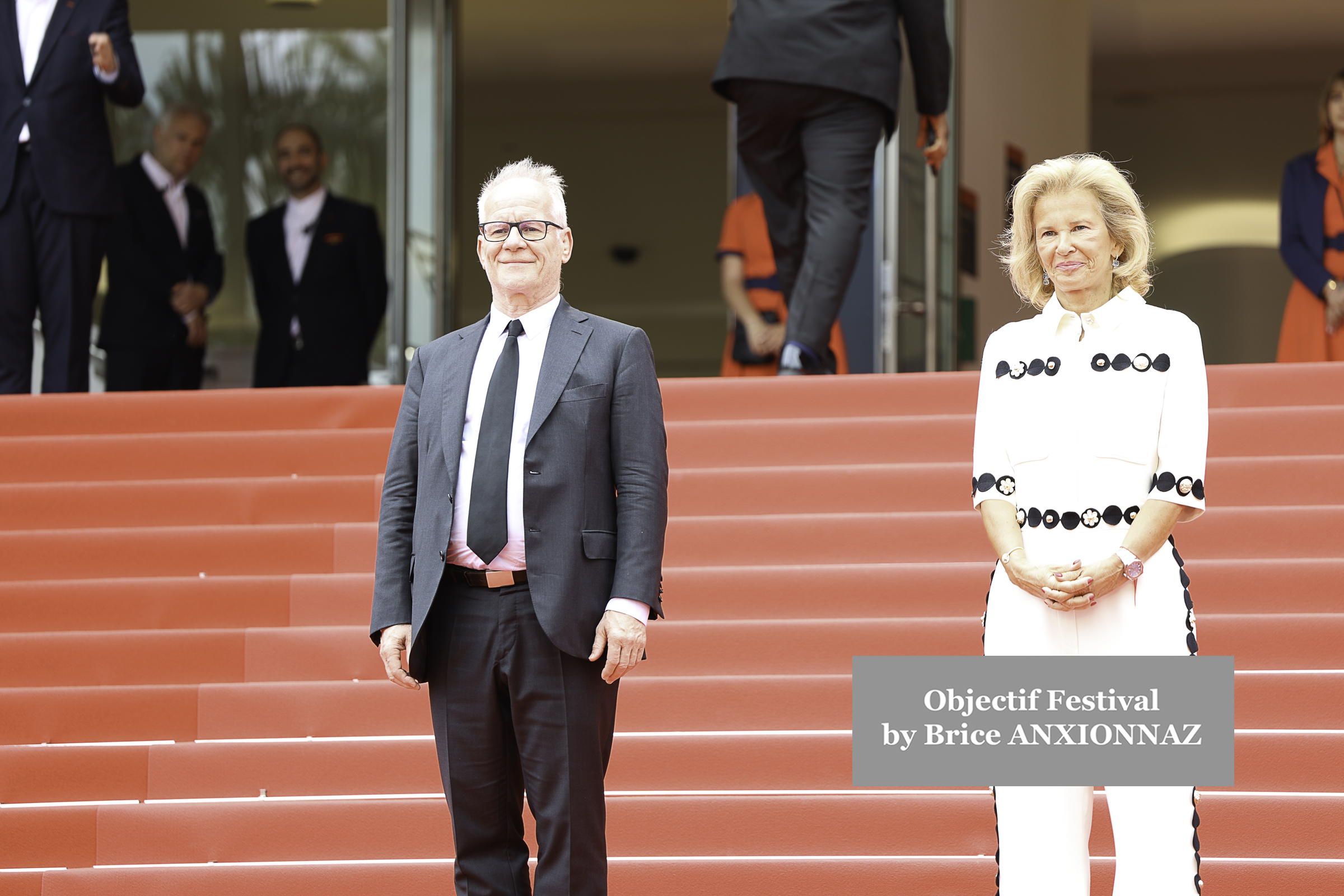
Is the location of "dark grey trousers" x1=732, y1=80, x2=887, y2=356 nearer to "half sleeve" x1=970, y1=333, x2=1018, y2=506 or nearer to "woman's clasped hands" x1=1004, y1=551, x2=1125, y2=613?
"half sleeve" x1=970, y1=333, x2=1018, y2=506

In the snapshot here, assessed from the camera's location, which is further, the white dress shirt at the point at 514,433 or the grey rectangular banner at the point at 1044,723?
the white dress shirt at the point at 514,433

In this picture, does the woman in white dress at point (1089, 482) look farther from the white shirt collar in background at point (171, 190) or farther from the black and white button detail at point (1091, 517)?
the white shirt collar in background at point (171, 190)

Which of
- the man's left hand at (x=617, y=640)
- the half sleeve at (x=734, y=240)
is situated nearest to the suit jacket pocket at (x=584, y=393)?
the man's left hand at (x=617, y=640)

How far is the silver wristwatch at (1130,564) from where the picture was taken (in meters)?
2.49

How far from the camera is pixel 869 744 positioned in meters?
2.48

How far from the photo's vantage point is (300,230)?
797 cm

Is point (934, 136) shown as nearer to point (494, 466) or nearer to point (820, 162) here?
point (820, 162)

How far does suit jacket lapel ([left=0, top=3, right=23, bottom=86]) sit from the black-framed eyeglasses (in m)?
3.90

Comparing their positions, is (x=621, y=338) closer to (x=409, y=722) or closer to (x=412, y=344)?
(x=409, y=722)

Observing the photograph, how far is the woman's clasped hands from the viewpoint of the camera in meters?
2.49

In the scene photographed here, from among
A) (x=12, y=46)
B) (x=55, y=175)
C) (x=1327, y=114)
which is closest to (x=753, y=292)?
(x=1327, y=114)

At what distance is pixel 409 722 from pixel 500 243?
1621 mm

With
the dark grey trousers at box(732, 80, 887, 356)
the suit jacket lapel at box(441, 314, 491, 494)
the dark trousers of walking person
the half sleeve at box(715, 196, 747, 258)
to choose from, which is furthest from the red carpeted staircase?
the half sleeve at box(715, 196, 747, 258)

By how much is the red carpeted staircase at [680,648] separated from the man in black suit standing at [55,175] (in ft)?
1.95
